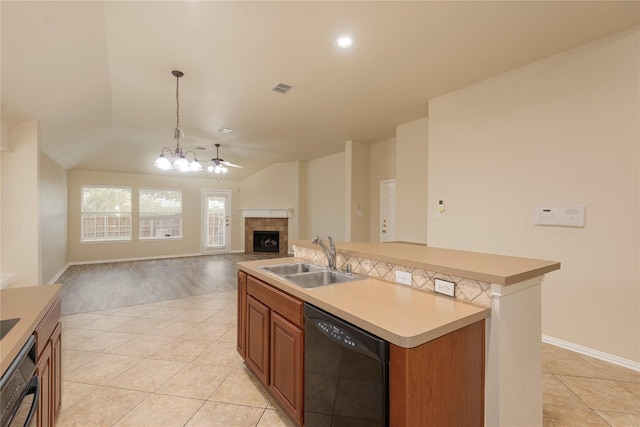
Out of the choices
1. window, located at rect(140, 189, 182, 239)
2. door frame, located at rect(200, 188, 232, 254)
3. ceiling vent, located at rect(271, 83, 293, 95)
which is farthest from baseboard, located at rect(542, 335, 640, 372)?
window, located at rect(140, 189, 182, 239)

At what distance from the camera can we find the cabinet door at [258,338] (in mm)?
2014

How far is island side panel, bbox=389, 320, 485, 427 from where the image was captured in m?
1.10

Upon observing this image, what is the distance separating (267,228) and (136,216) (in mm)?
3565

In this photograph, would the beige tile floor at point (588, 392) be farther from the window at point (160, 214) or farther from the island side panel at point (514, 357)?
the window at point (160, 214)

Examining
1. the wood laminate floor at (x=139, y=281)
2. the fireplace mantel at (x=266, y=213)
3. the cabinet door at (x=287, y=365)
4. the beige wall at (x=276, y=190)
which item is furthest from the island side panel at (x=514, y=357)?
the fireplace mantel at (x=266, y=213)

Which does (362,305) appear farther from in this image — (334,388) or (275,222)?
(275,222)

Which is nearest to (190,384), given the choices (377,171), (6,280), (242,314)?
Result: (242,314)

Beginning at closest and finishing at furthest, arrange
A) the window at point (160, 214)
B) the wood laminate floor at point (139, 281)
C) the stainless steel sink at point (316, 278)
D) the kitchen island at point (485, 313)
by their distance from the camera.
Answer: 1. the kitchen island at point (485, 313)
2. the stainless steel sink at point (316, 278)
3. the wood laminate floor at point (139, 281)
4. the window at point (160, 214)

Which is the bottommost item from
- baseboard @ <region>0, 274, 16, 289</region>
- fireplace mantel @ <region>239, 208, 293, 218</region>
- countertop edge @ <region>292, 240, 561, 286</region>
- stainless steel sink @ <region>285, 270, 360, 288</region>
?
baseboard @ <region>0, 274, 16, 289</region>

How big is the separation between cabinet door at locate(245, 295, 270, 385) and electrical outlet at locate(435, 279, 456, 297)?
3.70 feet

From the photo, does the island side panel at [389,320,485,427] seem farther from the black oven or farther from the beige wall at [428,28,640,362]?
the beige wall at [428,28,640,362]

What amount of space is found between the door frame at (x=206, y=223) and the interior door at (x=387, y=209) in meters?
5.35

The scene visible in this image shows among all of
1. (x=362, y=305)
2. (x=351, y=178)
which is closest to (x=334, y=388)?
(x=362, y=305)

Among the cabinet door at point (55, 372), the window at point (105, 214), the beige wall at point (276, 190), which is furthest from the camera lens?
the beige wall at point (276, 190)
